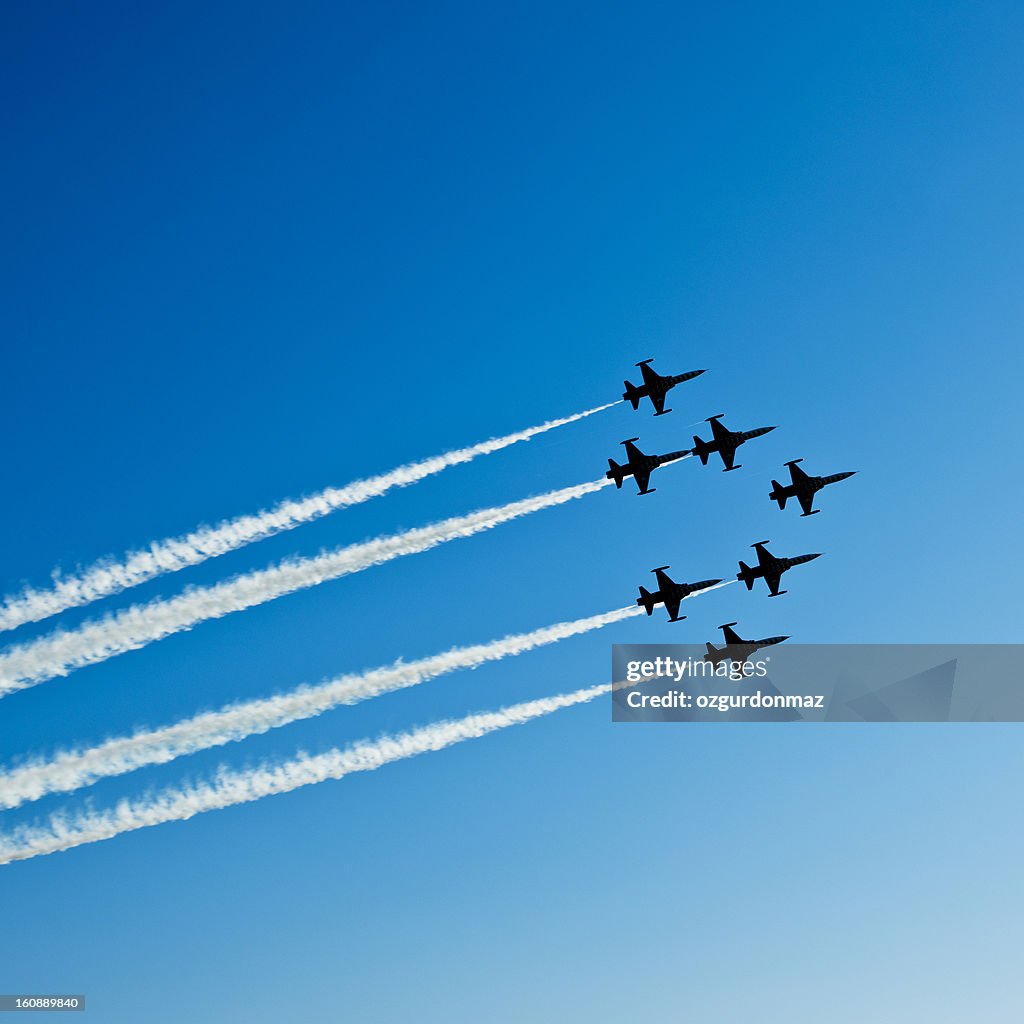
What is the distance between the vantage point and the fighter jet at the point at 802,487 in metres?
149

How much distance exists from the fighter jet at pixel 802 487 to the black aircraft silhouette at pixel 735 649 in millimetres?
14398

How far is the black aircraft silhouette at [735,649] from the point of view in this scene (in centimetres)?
15088

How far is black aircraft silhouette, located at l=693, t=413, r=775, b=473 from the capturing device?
151 m

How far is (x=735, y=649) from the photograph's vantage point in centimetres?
15150

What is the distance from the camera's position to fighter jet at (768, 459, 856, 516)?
149 metres

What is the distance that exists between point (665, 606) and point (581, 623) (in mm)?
10962

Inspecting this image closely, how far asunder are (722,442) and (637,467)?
1126 cm

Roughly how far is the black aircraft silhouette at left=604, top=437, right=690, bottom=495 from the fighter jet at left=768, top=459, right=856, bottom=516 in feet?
43.1

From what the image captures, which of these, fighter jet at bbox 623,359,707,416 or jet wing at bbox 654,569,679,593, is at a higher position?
fighter jet at bbox 623,359,707,416

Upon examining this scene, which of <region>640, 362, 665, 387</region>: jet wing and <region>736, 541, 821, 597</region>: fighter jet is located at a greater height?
<region>640, 362, 665, 387</region>: jet wing

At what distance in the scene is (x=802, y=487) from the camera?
14938 centimetres

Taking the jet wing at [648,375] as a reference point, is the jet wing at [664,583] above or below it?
below

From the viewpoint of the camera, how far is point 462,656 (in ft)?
440

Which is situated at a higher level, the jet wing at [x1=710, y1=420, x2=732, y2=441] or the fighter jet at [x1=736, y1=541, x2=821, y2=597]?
the jet wing at [x1=710, y1=420, x2=732, y2=441]
